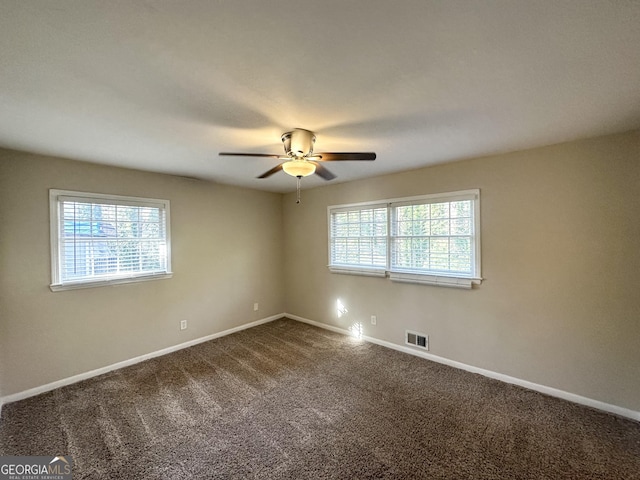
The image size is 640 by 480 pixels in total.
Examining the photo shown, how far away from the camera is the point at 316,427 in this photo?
2.13 m

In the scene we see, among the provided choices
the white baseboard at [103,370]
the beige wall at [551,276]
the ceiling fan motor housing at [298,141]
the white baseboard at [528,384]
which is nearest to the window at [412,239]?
the beige wall at [551,276]

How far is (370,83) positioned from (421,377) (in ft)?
9.45

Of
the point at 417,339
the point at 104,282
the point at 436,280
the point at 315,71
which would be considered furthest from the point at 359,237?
the point at 104,282

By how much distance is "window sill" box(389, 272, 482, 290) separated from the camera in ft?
9.76

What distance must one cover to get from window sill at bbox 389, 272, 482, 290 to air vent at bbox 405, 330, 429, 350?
2.20 feet

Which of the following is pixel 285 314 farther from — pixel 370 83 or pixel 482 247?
pixel 370 83

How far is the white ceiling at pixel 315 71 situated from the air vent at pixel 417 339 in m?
2.33

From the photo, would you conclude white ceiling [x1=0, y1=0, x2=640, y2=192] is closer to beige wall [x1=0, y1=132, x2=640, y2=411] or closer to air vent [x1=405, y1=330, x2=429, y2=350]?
beige wall [x1=0, y1=132, x2=640, y2=411]

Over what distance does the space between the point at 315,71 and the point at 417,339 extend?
3219 mm

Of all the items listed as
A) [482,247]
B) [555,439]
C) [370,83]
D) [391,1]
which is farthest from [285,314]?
[391,1]

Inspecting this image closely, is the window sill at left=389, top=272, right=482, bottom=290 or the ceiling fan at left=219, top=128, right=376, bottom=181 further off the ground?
the ceiling fan at left=219, top=128, right=376, bottom=181

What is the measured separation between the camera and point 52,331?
8.87 ft

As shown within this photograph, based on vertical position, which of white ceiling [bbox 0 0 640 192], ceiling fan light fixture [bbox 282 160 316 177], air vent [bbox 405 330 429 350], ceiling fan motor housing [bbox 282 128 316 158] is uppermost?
white ceiling [bbox 0 0 640 192]

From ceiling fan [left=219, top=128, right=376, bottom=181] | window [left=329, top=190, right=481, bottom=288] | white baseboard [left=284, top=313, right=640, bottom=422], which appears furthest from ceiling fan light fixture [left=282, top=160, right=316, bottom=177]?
white baseboard [left=284, top=313, right=640, bottom=422]
